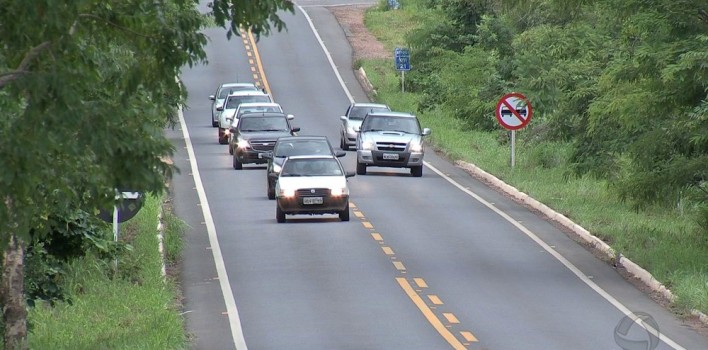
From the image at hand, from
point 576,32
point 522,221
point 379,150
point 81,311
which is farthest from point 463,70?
point 81,311

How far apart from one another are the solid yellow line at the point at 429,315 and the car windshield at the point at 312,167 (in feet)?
28.6

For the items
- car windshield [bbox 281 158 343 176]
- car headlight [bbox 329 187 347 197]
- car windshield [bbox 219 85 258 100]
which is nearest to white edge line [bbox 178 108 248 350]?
car windshield [bbox 281 158 343 176]

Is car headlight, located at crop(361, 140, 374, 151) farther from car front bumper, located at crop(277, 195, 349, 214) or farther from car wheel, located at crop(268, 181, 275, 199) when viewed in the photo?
car front bumper, located at crop(277, 195, 349, 214)

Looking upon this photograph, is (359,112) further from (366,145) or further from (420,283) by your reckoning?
(420,283)

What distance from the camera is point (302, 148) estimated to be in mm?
40594

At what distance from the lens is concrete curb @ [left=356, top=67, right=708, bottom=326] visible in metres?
26.1

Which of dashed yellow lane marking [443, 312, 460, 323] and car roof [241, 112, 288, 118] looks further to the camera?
car roof [241, 112, 288, 118]

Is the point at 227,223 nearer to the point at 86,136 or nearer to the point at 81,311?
the point at 81,311

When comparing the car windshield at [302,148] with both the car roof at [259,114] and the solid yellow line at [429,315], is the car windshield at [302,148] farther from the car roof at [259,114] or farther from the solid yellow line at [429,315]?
the solid yellow line at [429,315]

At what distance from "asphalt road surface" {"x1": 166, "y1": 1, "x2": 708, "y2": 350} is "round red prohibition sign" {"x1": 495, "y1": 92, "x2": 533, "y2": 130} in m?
2.03

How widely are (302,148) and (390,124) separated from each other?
20.3 ft

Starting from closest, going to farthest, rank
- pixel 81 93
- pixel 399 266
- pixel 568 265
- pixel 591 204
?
pixel 81 93 < pixel 399 266 < pixel 568 265 < pixel 591 204

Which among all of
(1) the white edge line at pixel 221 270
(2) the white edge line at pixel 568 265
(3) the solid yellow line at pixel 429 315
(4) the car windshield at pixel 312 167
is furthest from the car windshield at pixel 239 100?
(3) the solid yellow line at pixel 429 315

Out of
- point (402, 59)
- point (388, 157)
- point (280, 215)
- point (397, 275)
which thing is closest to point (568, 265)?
point (397, 275)
